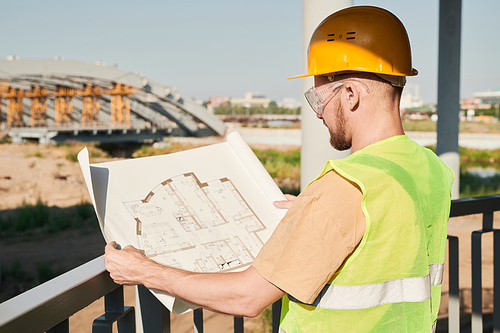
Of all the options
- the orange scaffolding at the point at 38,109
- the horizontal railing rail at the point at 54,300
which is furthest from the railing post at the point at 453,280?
the orange scaffolding at the point at 38,109

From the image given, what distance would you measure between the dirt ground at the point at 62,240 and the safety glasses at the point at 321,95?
3722mm

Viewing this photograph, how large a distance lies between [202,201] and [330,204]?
1.91ft

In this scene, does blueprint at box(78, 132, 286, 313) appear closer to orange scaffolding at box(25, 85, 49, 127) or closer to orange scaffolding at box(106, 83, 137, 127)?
orange scaffolding at box(106, 83, 137, 127)

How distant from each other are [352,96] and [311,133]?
126cm

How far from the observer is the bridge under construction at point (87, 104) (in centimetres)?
2450

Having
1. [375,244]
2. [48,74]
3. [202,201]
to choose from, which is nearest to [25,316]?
[202,201]

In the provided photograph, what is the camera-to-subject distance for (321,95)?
1.26 meters

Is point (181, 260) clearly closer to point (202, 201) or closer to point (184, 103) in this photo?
point (202, 201)

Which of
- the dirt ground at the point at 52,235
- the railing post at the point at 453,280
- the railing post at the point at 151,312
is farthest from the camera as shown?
the dirt ground at the point at 52,235

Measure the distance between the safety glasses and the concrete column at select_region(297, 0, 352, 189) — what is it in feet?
3.34

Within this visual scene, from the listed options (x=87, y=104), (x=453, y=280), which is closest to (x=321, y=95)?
(x=453, y=280)

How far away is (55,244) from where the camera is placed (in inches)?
360

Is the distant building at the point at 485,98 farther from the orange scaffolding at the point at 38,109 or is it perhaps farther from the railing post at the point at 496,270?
the railing post at the point at 496,270

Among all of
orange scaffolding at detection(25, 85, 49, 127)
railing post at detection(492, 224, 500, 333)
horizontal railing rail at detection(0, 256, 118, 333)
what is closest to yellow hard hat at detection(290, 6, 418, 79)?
horizontal railing rail at detection(0, 256, 118, 333)
